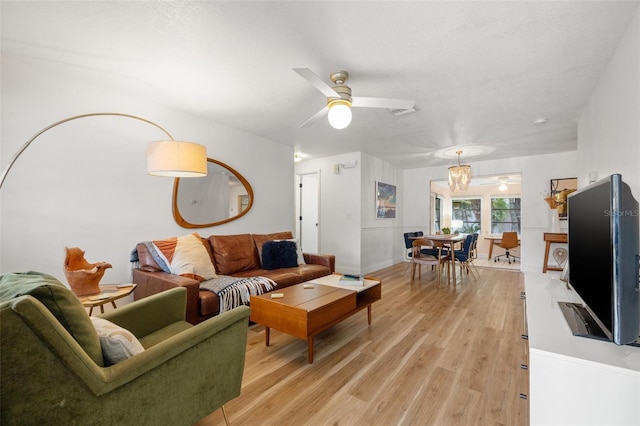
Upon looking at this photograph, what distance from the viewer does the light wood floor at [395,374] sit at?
155cm

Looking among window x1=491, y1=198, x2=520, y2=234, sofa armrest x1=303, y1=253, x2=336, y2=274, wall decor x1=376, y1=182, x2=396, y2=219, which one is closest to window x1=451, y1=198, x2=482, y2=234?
window x1=491, y1=198, x2=520, y2=234

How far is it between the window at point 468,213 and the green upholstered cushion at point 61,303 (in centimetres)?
964

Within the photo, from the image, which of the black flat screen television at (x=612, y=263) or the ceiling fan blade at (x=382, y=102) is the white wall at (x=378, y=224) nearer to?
the ceiling fan blade at (x=382, y=102)

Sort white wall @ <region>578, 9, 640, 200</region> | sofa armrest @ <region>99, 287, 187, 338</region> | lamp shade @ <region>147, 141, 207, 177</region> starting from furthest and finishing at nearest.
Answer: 1. lamp shade @ <region>147, 141, 207, 177</region>
2. white wall @ <region>578, 9, 640, 200</region>
3. sofa armrest @ <region>99, 287, 187, 338</region>

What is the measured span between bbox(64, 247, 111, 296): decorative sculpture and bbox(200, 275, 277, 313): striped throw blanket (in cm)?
84

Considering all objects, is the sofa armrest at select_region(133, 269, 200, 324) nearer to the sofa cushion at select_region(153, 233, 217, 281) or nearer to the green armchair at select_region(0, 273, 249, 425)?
the sofa cushion at select_region(153, 233, 217, 281)

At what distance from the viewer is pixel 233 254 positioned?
335 cm

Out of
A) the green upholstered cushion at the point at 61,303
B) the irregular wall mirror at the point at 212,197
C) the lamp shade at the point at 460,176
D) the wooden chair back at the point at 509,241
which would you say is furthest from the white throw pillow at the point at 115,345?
the wooden chair back at the point at 509,241

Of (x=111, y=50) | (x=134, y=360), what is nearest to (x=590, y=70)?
(x=134, y=360)

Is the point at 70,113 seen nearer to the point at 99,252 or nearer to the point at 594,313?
the point at 99,252

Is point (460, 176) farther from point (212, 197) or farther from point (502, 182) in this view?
point (212, 197)

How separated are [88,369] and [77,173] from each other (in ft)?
7.85

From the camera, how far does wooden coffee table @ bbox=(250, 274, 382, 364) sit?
2.02 m

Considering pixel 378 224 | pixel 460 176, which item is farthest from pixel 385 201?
pixel 460 176
